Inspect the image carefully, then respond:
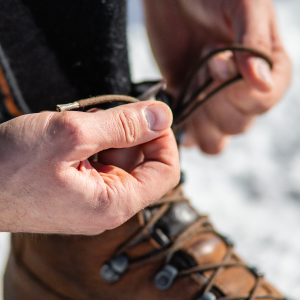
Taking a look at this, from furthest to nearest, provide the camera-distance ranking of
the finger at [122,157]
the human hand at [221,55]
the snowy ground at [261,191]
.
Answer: the snowy ground at [261,191], the human hand at [221,55], the finger at [122,157]

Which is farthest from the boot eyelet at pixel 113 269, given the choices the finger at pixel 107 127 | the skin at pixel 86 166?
the finger at pixel 107 127

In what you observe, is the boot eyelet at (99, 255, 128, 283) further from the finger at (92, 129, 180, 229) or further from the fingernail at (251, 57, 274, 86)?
the fingernail at (251, 57, 274, 86)

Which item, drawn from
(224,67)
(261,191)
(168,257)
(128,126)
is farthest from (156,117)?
(261,191)

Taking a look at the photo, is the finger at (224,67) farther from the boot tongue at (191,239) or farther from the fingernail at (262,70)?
the boot tongue at (191,239)

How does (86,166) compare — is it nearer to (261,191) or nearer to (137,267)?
(137,267)

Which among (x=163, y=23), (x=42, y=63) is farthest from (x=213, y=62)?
(x=42, y=63)

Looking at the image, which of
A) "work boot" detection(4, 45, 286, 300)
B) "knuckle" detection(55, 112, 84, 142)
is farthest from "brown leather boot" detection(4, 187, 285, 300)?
"knuckle" detection(55, 112, 84, 142)

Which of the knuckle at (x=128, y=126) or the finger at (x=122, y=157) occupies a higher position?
the knuckle at (x=128, y=126)
